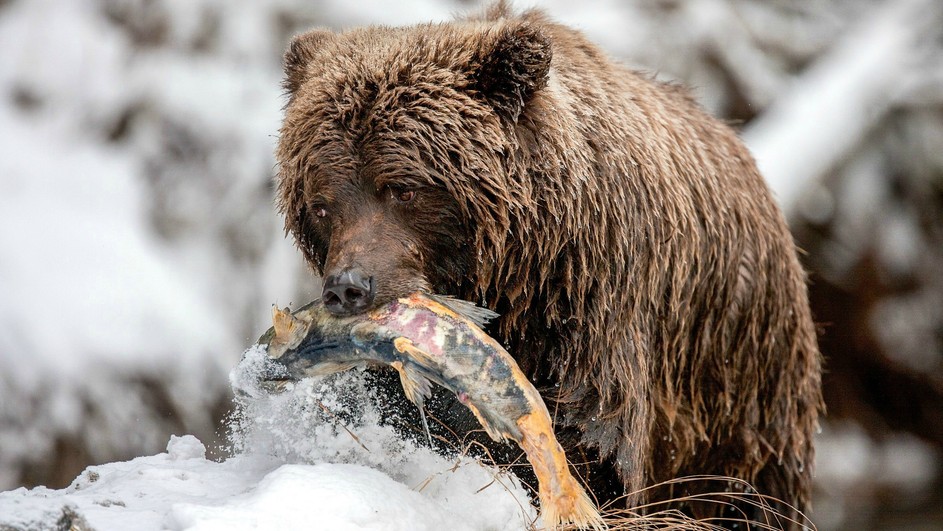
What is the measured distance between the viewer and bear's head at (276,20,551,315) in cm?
384

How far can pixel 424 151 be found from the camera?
3.84 m

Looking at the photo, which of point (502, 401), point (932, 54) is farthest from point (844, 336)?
point (502, 401)

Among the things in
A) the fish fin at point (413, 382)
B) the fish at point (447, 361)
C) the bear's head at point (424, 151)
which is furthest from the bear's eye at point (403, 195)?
the fish fin at point (413, 382)

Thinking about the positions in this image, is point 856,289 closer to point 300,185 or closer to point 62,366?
Result: point 62,366

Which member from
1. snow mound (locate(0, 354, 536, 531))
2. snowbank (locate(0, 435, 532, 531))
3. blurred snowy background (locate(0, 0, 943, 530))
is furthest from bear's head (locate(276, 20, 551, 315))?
blurred snowy background (locate(0, 0, 943, 530))

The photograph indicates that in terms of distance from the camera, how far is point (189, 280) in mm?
9398

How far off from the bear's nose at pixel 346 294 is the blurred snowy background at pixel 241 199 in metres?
5.22

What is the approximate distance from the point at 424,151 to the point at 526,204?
0.41 metres

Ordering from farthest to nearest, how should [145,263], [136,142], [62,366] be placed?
[136,142] < [145,263] < [62,366]

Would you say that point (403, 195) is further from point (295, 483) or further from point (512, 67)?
point (295, 483)

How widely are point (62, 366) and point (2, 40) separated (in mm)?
3408

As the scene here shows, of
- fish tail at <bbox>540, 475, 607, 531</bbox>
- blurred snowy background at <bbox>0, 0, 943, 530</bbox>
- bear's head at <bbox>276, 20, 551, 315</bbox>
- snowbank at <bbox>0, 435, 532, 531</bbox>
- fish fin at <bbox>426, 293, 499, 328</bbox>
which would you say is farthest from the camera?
blurred snowy background at <bbox>0, 0, 943, 530</bbox>

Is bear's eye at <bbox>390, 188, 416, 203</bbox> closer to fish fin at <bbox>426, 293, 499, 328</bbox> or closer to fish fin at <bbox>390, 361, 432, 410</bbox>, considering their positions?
fish fin at <bbox>426, 293, 499, 328</bbox>

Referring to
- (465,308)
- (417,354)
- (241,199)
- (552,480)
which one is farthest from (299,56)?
(241,199)
